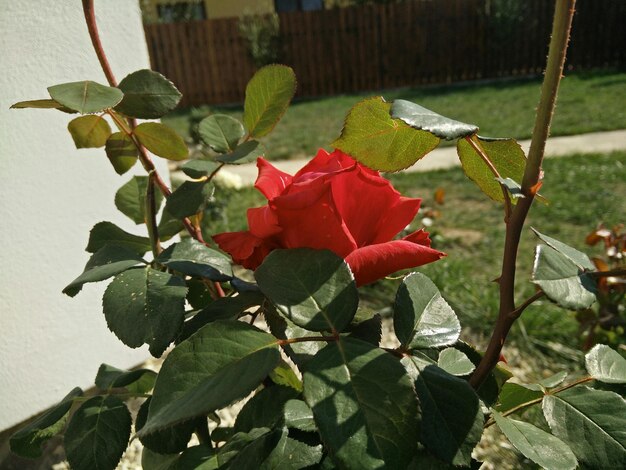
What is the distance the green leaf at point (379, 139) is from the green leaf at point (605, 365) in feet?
1.04

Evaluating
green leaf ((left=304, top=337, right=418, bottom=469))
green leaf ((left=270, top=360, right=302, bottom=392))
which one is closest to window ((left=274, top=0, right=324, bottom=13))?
green leaf ((left=270, top=360, right=302, bottom=392))

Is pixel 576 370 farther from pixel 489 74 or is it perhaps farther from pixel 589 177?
pixel 489 74

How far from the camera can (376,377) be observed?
0.47m

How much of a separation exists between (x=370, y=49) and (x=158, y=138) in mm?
13477

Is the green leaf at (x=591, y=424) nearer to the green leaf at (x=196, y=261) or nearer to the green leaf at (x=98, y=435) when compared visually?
the green leaf at (x=196, y=261)

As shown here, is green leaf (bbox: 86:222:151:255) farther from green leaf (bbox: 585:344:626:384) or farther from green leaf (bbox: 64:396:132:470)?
green leaf (bbox: 585:344:626:384)

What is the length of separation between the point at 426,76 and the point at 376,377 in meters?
13.9

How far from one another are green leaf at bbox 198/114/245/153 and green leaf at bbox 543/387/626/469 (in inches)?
19.2

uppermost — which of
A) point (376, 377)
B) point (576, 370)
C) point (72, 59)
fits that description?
point (72, 59)

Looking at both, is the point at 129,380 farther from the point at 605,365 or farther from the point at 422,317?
the point at 605,365

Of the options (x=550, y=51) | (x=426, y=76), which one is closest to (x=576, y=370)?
(x=550, y=51)

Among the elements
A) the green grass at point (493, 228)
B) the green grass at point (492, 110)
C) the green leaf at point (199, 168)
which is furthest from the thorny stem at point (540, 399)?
the green grass at point (492, 110)

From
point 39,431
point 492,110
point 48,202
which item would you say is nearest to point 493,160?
point 39,431

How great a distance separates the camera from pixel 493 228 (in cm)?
403
